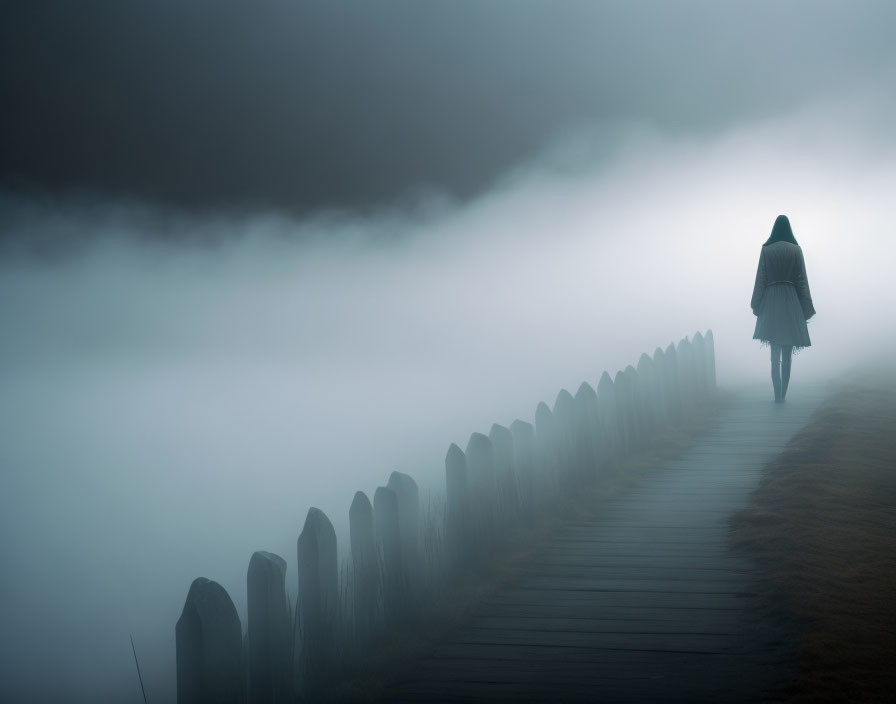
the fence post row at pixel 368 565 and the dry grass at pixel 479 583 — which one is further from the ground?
the fence post row at pixel 368 565

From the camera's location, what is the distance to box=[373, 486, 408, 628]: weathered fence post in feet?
13.7

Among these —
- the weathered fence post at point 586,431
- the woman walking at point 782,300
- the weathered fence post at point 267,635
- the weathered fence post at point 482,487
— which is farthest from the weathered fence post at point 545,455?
the woman walking at point 782,300

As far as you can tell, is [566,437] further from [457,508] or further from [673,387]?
[673,387]

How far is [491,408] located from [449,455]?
14124 millimetres

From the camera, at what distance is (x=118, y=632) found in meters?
7.03

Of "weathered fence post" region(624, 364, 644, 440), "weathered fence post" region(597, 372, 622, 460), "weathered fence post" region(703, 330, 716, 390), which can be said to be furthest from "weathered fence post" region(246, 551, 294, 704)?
"weathered fence post" region(703, 330, 716, 390)

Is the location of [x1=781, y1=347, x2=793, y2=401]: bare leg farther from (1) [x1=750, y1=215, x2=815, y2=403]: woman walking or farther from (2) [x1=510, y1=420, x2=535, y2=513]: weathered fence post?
(2) [x1=510, y1=420, x2=535, y2=513]: weathered fence post

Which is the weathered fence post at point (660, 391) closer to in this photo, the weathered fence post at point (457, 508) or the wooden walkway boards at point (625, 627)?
the wooden walkway boards at point (625, 627)

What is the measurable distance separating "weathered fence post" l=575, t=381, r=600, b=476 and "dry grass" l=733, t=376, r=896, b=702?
1320mm

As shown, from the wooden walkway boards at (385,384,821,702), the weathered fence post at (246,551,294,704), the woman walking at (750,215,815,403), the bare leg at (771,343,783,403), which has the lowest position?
the wooden walkway boards at (385,384,821,702)

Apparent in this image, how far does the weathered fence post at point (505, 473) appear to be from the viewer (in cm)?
555

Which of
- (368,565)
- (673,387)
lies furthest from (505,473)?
(673,387)

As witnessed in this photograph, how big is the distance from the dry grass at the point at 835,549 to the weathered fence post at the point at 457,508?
1.56 meters

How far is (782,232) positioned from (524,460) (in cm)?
610
